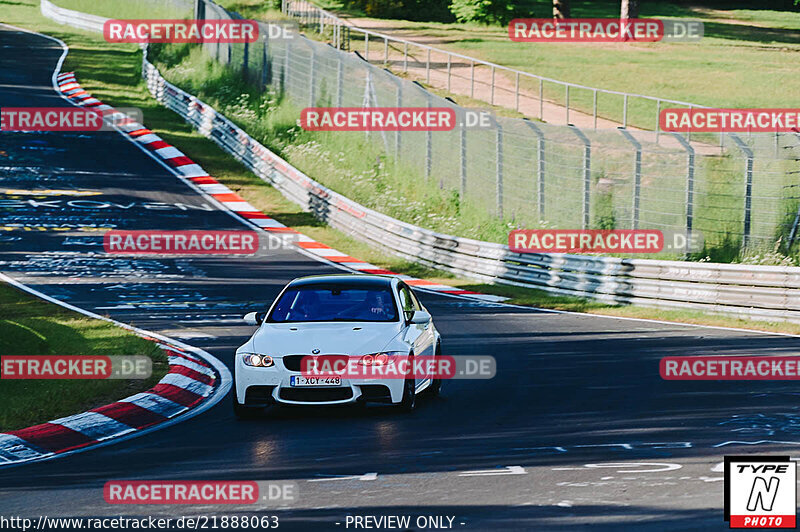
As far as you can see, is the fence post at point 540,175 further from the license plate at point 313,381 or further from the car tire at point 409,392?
the license plate at point 313,381

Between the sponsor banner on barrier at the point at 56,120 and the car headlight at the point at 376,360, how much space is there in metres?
30.6

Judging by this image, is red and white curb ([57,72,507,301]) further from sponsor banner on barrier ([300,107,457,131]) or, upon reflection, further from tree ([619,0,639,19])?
tree ([619,0,639,19])

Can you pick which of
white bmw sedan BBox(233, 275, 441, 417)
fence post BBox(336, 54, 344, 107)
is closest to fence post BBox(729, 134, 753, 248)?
white bmw sedan BBox(233, 275, 441, 417)

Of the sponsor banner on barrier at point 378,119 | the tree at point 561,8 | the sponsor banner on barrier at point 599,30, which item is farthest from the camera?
the tree at point 561,8

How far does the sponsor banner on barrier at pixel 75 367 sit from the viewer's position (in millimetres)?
13555

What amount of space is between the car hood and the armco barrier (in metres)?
9.48

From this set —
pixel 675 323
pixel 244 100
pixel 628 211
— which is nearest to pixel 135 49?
pixel 244 100

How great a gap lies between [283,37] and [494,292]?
18.3m

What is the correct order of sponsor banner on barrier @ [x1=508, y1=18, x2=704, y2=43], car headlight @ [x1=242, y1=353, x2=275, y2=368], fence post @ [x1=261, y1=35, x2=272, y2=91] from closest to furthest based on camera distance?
1. car headlight @ [x1=242, y1=353, x2=275, y2=368]
2. fence post @ [x1=261, y1=35, x2=272, y2=91]
3. sponsor banner on barrier @ [x1=508, y1=18, x2=704, y2=43]

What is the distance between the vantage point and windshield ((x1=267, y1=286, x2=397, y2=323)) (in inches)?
523

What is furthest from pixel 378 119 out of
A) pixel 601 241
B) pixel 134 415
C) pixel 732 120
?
pixel 134 415

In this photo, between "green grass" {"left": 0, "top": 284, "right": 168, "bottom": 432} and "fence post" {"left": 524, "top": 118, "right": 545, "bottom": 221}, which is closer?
"green grass" {"left": 0, "top": 284, "right": 168, "bottom": 432}

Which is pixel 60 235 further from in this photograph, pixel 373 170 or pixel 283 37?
pixel 283 37

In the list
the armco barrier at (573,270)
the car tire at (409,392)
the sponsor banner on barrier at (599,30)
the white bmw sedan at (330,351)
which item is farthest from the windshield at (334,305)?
the sponsor banner on barrier at (599,30)
